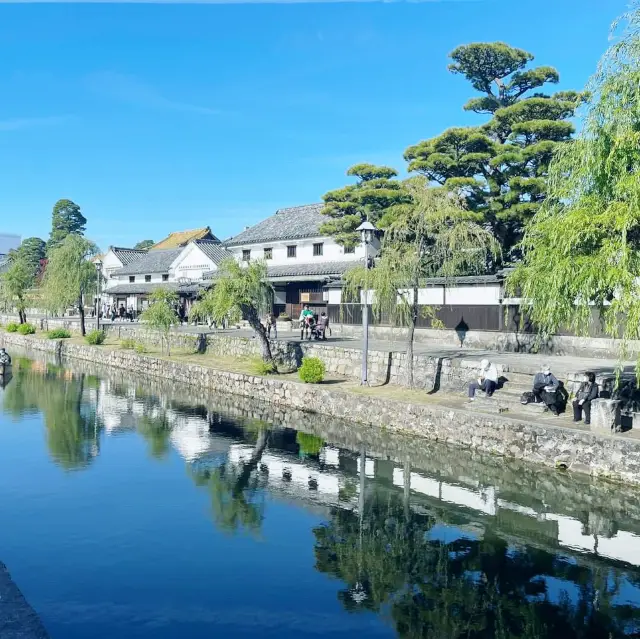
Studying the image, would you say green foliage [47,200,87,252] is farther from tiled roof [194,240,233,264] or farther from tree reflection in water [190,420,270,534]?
tree reflection in water [190,420,270,534]

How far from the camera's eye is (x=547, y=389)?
15258mm

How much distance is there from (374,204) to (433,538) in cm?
1985

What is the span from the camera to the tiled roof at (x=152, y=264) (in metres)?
52.0

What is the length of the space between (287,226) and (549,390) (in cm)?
2659

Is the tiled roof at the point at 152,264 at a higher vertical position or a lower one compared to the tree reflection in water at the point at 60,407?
higher

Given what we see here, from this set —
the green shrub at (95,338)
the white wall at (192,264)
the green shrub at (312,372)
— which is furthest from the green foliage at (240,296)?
the white wall at (192,264)

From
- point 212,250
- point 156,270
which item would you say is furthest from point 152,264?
point 212,250

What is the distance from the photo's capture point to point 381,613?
816cm

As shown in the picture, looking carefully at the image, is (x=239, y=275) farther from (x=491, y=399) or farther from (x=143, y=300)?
(x=143, y=300)

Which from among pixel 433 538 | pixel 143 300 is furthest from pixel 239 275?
pixel 143 300

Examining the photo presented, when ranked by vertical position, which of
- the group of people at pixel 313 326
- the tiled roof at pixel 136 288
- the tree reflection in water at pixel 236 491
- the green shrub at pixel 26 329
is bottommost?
the tree reflection in water at pixel 236 491

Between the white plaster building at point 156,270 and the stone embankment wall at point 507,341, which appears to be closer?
the stone embankment wall at point 507,341

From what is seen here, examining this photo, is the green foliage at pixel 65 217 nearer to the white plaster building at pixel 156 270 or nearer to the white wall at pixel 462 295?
the white plaster building at pixel 156 270

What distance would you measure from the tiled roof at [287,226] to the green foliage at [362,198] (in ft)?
A: 21.0
